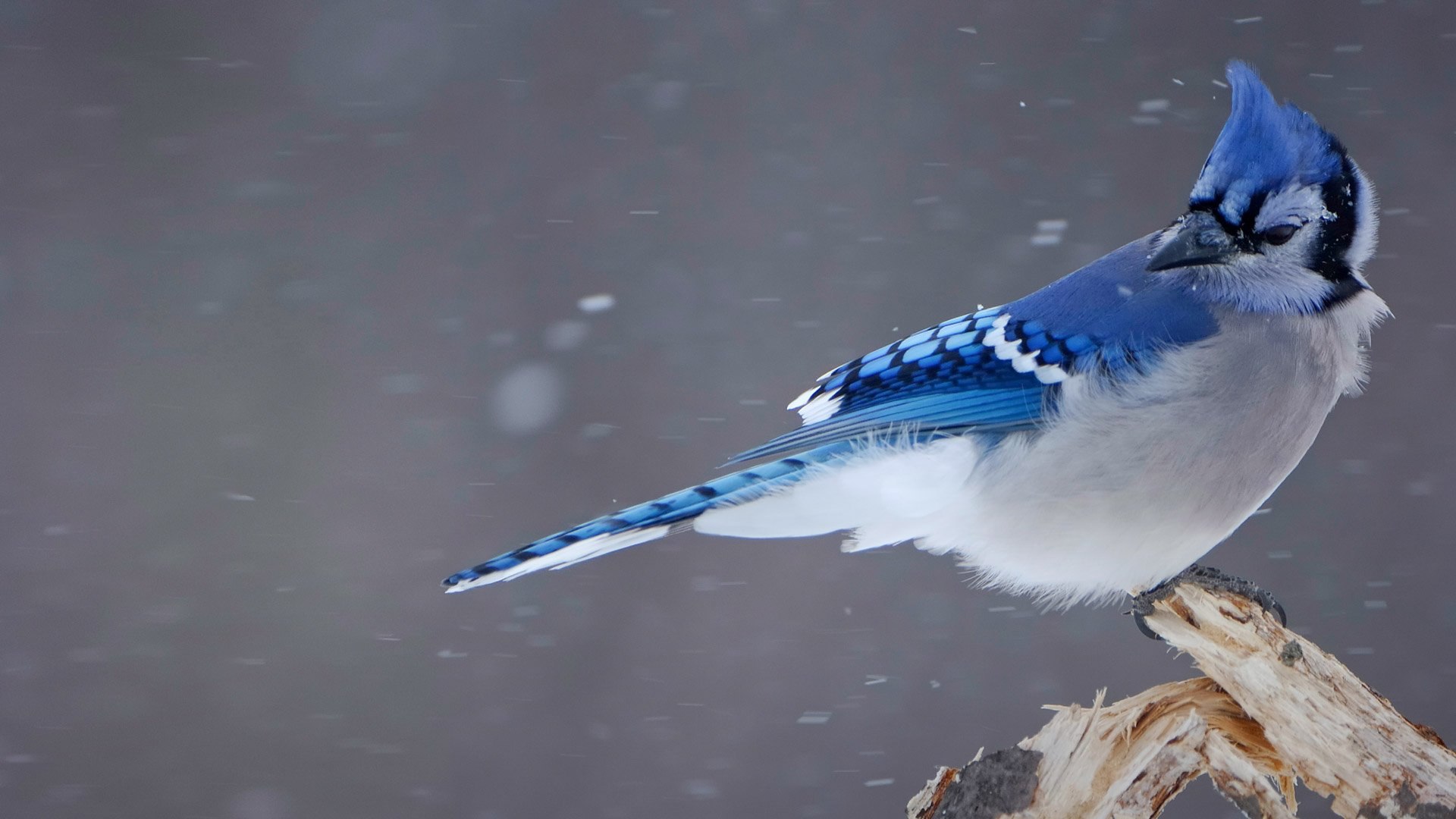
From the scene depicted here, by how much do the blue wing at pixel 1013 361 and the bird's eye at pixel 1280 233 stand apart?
0.36 ft

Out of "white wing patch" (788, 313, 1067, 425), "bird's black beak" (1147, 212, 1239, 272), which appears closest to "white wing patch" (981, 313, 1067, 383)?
"white wing patch" (788, 313, 1067, 425)

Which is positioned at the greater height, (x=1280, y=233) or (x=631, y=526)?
(x=1280, y=233)

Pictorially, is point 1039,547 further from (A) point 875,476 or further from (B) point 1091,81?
(B) point 1091,81

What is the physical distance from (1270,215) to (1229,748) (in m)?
0.62

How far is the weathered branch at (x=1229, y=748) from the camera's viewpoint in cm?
120

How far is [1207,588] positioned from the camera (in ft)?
5.10

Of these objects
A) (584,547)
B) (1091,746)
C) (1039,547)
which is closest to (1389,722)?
(1091,746)

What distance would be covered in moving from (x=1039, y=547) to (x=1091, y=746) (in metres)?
0.25

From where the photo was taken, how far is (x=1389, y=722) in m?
1.22

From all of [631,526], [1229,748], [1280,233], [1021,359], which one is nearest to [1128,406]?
[1021,359]

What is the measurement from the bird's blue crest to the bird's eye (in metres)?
0.05

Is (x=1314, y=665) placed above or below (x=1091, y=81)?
below

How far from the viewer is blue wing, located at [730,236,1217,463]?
1.46 m

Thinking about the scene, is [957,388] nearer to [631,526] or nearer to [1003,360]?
[1003,360]
